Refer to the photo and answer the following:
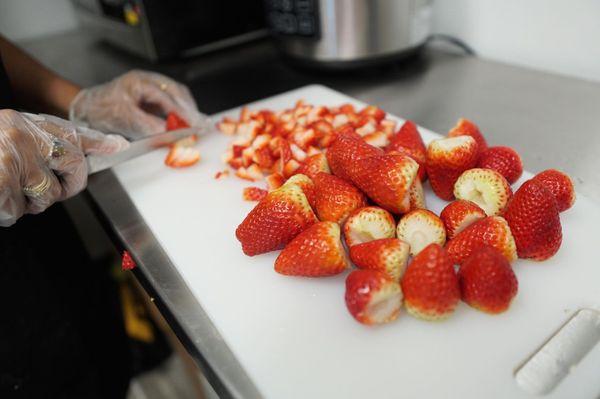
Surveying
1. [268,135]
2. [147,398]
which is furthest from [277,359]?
[147,398]

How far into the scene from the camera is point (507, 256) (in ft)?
1.84

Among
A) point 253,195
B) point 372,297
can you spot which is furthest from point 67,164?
point 372,297

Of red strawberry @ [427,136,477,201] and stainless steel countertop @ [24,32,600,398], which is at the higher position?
red strawberry @ [427,136,477,201]

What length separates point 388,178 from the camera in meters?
0.60

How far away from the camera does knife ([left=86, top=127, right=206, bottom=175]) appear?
75 centimetres

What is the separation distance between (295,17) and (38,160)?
0.69 meters

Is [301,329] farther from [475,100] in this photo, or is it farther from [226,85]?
[226,85]

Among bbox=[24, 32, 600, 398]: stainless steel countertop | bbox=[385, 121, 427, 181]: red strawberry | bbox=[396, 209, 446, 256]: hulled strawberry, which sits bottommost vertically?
bbox=[24, 32, 600, 398]: stainless steel countertop

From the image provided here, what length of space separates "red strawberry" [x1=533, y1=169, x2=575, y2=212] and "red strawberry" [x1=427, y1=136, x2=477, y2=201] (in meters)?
0.09

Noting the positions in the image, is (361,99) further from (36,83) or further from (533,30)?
(36,83)

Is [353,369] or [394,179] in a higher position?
[394,179]

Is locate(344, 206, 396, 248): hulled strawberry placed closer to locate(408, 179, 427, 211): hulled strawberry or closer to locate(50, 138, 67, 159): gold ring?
locate(408, 179, 427, 211): hulled strawberry

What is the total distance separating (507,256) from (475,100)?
0.57 meters

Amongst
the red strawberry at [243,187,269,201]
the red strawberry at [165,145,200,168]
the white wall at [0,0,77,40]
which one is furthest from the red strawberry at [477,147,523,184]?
the white wall at [0,0,77,40]
